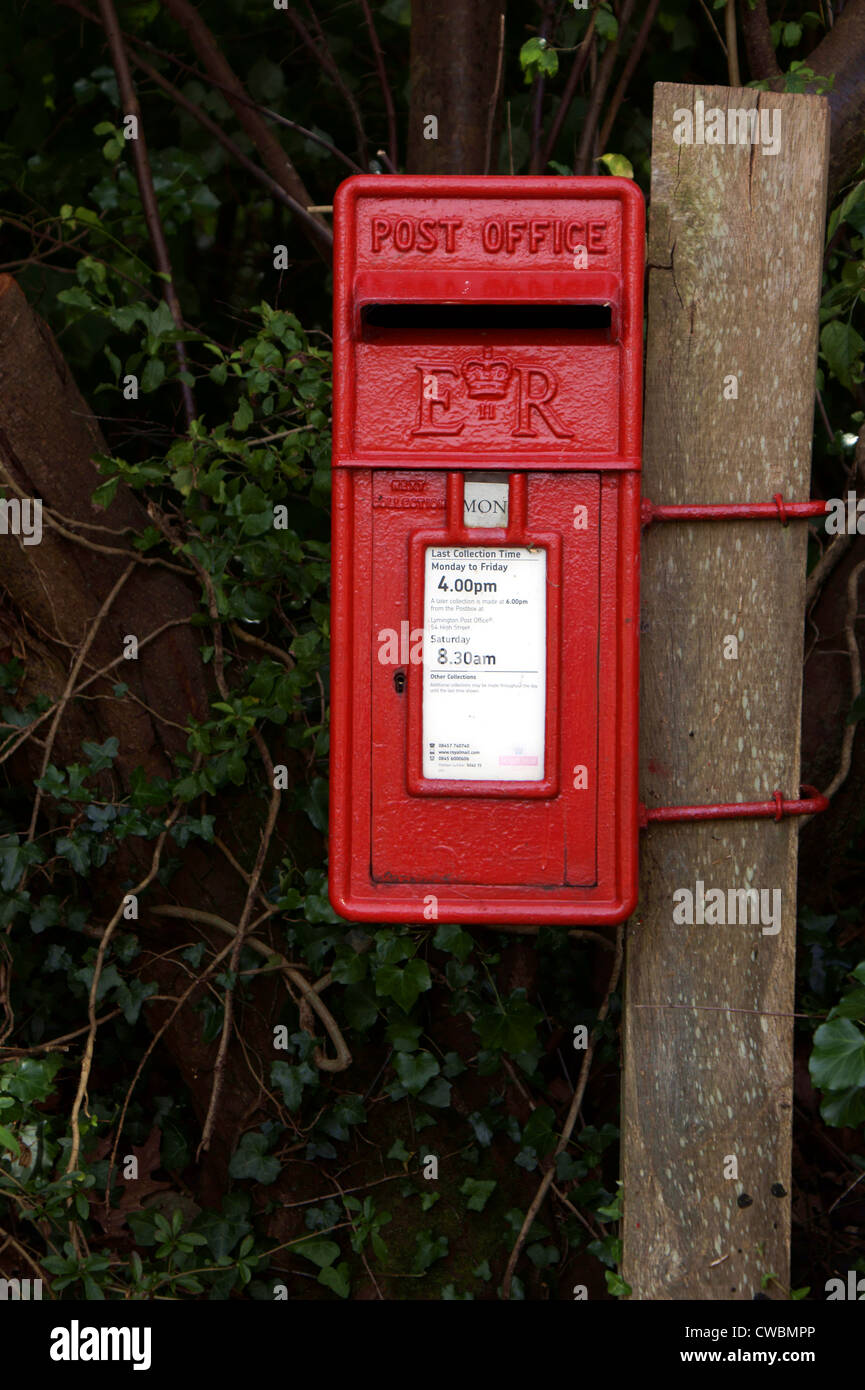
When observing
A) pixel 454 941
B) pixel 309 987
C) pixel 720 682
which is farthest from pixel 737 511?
pixel 309 987

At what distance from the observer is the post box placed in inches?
66.6

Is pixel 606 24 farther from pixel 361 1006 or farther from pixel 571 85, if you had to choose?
pixel 361 1006

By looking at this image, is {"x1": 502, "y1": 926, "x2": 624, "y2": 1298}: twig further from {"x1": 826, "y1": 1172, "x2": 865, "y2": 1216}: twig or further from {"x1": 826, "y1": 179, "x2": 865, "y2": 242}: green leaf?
{"x1": 826, "y1": 179, "x2": 865, "y2": 242}: green leaf

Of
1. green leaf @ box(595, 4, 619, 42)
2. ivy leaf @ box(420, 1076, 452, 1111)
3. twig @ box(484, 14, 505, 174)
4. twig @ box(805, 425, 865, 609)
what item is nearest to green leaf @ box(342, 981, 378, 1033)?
ivy leaf @ box(420, 1076, 452, 1111)

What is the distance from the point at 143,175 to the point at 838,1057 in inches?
99.7

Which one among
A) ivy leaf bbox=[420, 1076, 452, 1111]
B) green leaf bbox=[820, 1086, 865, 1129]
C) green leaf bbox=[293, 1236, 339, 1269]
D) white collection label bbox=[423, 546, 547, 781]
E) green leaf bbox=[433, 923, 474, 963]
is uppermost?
white collection label bbox=[423, 546, 547, 781]

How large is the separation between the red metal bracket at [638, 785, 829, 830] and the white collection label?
0.25 meters

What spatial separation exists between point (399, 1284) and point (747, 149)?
2385 millimetres

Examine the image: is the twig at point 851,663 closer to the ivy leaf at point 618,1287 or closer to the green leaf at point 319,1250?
the ivy leaf at point 618,1287

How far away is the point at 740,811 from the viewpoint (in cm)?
188

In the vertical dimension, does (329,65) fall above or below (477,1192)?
above

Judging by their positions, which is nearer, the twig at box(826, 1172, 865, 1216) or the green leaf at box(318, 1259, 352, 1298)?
the twig at box(826, 1172, 865, 1216)

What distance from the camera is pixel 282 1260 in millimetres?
2570
